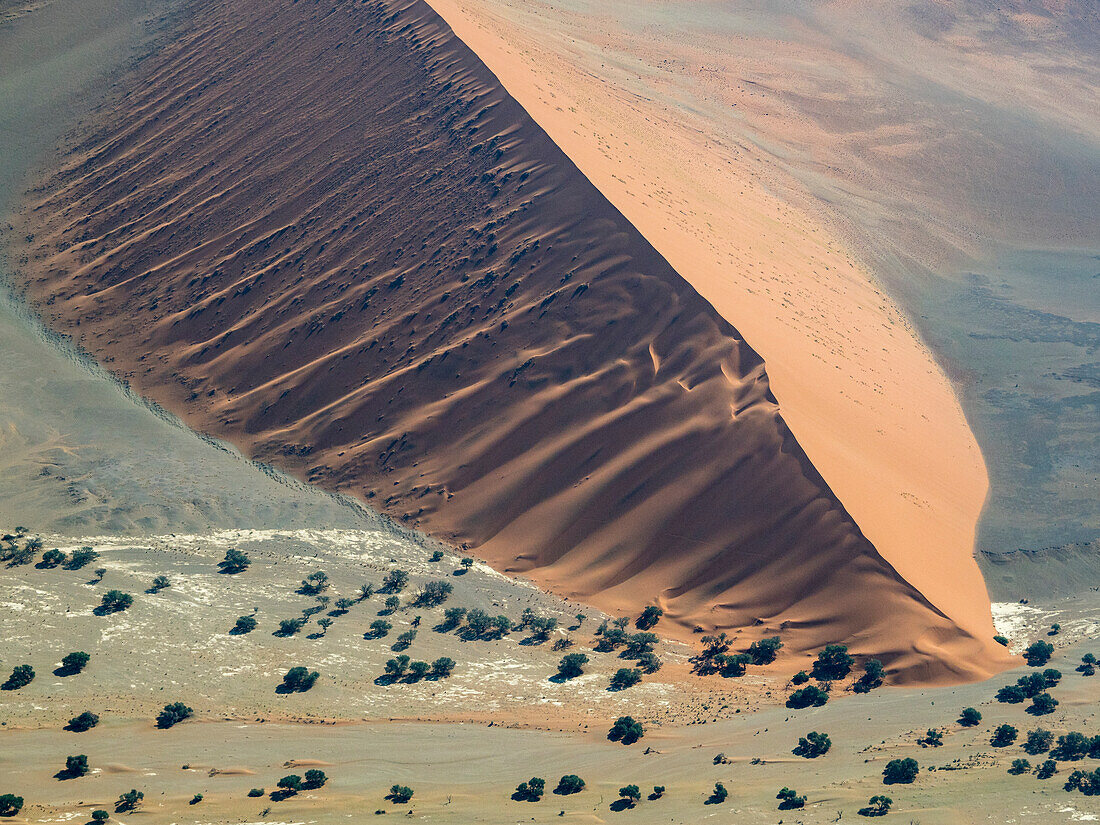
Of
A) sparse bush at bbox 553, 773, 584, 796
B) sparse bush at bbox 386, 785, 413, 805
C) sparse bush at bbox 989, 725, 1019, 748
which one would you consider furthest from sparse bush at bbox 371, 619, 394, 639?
sparse bush at bbox 989, 725, 1019, 748

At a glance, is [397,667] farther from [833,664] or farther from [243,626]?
[833,664]

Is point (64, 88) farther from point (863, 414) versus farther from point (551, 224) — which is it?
point (863, 414)

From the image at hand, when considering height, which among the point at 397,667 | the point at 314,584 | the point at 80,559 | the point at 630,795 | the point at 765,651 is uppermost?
the point at 80,559

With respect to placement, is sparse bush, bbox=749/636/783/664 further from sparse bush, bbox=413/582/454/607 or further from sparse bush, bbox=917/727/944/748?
sparse bush, bbox=413/582/454/607

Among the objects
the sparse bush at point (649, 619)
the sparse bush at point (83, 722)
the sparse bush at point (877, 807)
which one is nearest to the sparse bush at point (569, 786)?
the sparse bush at point (877, 807)

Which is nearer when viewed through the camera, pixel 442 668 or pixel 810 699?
pixel 810 699

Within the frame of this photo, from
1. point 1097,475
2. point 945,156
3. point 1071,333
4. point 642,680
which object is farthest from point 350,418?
point 945,156

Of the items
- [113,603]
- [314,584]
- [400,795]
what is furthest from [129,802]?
[314,584]
